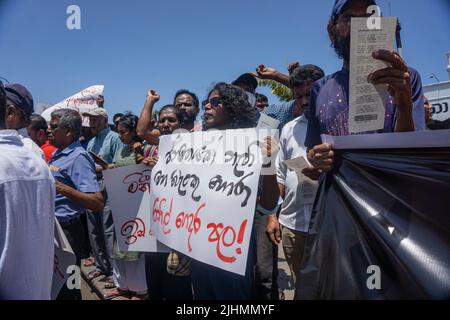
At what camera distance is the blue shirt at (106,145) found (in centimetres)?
495

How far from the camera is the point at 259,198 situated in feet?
6.40

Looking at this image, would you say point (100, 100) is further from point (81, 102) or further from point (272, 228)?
point (272, 228)

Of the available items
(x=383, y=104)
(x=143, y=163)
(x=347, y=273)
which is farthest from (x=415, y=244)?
(x=143, y=163)

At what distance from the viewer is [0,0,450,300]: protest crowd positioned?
57.2 inches

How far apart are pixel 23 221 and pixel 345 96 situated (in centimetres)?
150

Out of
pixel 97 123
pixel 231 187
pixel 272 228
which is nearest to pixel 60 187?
pixel 231 187

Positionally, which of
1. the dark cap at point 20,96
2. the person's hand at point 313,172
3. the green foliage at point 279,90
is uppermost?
the green foliage at point 279,90

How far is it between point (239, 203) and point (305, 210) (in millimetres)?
904

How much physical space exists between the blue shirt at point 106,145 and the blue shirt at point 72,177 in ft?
7.47

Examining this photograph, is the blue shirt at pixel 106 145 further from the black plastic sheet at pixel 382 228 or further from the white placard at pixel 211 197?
the black plastic sheet at pixel 382 228

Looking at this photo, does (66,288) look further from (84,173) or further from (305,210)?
(305,210)

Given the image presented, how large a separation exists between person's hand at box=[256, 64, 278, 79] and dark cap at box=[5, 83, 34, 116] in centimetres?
216

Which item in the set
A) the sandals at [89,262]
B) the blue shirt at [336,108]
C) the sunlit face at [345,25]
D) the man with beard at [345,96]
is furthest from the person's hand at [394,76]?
the sandals at [89,262]

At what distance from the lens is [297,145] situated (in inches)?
104
